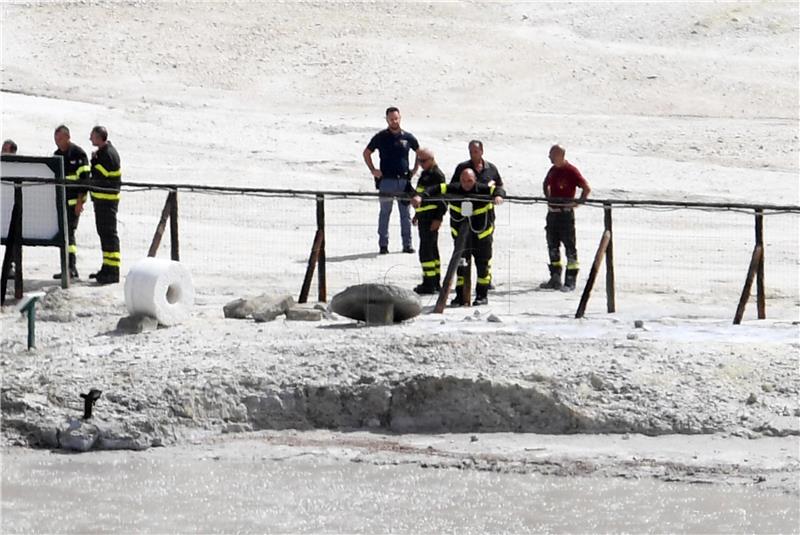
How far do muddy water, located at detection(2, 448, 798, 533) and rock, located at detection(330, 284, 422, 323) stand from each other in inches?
106

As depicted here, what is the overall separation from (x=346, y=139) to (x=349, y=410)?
1662 centimetres

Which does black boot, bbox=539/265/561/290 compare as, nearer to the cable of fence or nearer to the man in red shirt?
the man in red shirt

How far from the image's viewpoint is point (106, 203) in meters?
18.8

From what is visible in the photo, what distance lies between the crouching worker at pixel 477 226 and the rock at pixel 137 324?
10.5 feet

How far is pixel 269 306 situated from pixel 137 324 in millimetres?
1234

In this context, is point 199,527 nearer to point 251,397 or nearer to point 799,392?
point 251,397

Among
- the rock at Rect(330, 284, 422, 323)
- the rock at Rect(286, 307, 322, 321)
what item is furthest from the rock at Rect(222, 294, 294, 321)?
the rock at Rect(330, 284, 422, 323)

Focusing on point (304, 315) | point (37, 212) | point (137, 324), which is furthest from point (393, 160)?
point (137, 324)

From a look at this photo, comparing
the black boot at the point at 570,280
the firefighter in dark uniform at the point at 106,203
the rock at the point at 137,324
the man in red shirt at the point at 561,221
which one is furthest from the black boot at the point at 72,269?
the black boot at the point at 570,280

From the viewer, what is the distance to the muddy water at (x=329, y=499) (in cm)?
1136

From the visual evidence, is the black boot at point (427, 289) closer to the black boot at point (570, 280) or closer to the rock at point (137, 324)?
the black boot at point (570, 280)

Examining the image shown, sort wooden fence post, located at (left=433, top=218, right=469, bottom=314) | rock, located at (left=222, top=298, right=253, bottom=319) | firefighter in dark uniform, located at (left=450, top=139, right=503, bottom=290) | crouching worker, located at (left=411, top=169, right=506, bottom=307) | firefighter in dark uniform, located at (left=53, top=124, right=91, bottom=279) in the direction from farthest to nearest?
firefighter in dark uniform, located at (left=53, top=124, right=91, bottom=279) → firefighter in dark uniform, located at (left=450, top=139, right=503, bottom=290) → crouching worker, located at (left=411, top=169, right=506, bottom=307) → wooden fence post, located at (left=433, top=218, right=469, bottom=314) → rock, located at (left=222, top=298, right=253, bottom=319)

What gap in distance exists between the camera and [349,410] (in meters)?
→ 13.5

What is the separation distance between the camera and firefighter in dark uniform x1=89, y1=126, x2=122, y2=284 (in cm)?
1856
